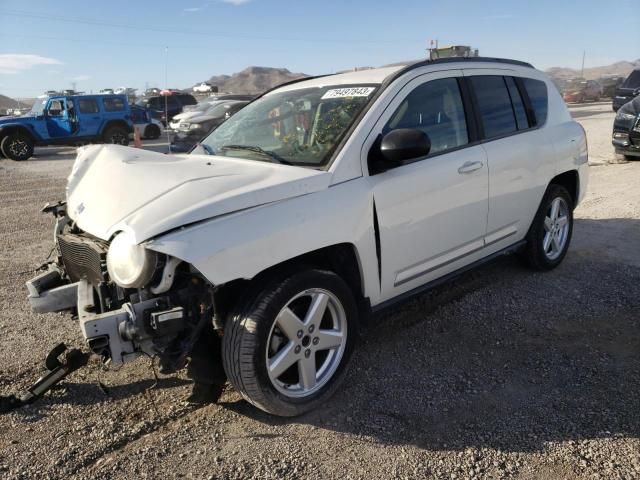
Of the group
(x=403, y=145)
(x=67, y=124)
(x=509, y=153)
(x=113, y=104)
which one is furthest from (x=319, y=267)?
(x=113, y=104)

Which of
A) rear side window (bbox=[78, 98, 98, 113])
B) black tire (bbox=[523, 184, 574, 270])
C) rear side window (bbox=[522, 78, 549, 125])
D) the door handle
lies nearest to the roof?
rear side window (bbox=[522, 78, 549, 125])

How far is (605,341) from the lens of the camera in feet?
12.1

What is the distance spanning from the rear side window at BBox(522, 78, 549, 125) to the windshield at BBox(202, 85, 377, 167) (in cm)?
192

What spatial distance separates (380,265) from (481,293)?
1.68m

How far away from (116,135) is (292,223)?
59.2 feet

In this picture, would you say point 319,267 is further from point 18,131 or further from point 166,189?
point 18,131

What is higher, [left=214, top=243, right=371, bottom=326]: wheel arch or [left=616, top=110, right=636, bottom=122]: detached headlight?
[left=616, top=110, right=636, bottom=122]: detached headlight

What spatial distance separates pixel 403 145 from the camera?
296 centimetres

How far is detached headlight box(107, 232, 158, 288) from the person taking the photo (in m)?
2.44

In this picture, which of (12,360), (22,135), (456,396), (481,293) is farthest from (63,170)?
(456,396)

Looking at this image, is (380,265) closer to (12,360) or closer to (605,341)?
(605,341)

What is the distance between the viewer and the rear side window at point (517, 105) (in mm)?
4363

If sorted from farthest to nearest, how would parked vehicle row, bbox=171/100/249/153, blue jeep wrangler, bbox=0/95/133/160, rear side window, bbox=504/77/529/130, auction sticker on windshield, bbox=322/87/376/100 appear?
blue jeep wrangler, bbox=0/95/133/160 < parked vehicle row, bbox=171/100/249/153 < rear side window, bbox=504/77/529/130 < auction sticker on windshield, bbox=322/87/376/100

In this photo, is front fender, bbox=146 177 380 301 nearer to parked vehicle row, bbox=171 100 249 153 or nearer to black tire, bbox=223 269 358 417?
black tire, bbox=223 269 358 417
